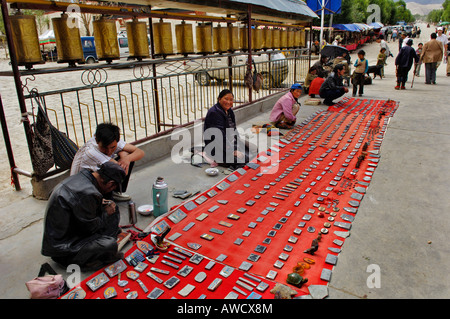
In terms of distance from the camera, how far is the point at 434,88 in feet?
39.2

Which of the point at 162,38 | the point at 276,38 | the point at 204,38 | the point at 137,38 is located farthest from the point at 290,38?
the point at 137,38

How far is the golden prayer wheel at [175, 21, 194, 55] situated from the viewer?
221 inches

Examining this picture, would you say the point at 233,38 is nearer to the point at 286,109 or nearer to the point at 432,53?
the point at 286,109

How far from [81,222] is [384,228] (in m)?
2.94

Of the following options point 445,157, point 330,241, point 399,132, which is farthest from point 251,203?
point 399,132

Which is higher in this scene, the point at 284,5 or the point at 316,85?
the point at 284,5

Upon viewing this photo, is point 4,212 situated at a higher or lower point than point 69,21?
lower

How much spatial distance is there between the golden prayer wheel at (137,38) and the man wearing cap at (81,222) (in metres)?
2.56

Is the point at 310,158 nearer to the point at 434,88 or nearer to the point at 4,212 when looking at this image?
the point at 4,212

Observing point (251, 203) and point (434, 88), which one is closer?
point (251, 203)

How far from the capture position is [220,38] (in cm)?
664

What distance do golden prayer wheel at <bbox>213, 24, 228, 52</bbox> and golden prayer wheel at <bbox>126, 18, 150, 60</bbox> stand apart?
82.1 inches

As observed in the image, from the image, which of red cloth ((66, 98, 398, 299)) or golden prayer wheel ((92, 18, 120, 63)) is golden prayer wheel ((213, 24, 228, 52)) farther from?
golden prayer wheel ((92, 18, 120, 63))
